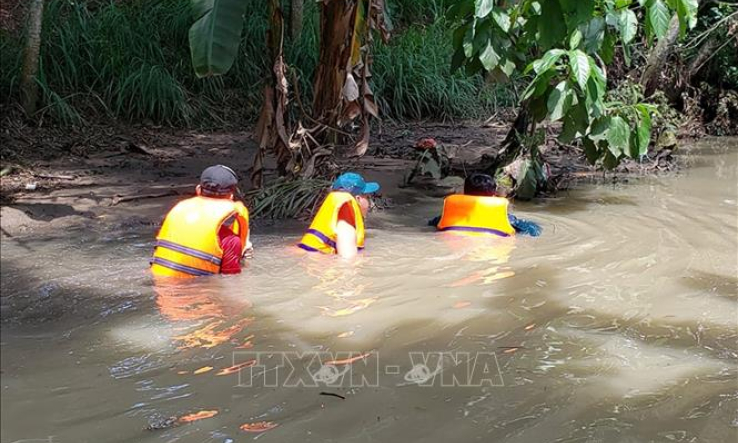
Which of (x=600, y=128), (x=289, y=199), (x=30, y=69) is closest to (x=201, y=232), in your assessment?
(x=289, y=199)

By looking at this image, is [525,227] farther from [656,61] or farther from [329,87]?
[656,61]

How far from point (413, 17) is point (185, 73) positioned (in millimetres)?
5272

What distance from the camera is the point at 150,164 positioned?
8.63m

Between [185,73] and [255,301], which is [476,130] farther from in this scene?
[255,301]

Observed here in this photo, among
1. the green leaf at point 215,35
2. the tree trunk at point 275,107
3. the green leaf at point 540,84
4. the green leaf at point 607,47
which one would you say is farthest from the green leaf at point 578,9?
the tree trunk at point 275,107

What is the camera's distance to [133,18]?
11.6 m

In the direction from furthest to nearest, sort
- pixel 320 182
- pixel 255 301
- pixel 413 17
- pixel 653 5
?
1. pixel 413 17
2. pixel 320 182
3. pixel 653 5
4. pixel 255 301

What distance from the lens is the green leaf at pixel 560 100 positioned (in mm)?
6602

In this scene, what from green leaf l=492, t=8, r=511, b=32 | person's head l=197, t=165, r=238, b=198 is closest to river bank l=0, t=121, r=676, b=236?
person's head l=197, t=165, r=238, b=198

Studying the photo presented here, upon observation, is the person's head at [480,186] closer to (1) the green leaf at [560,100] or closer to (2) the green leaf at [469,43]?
(1) the green leaf at [560,100]

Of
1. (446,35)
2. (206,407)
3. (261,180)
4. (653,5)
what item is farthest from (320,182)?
(446,35)

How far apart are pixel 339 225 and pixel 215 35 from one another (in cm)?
209

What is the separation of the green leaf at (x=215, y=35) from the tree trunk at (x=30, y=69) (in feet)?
19.2

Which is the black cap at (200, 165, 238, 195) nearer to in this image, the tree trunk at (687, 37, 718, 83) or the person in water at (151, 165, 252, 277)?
the person in water at (151, 165, 252, 277)
